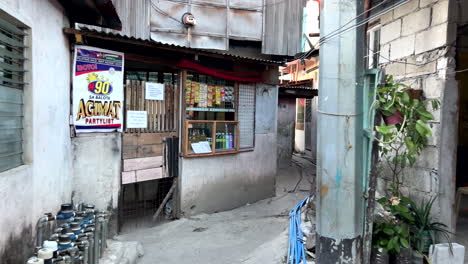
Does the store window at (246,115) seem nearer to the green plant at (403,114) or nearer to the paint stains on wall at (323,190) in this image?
the green plant at (403,114)

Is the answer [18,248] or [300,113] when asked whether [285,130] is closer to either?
[300,113]

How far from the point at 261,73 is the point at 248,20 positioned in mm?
1578

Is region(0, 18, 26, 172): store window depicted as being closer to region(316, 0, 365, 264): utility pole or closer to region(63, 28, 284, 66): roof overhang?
region(63, 28, 284, 66): roof overhang

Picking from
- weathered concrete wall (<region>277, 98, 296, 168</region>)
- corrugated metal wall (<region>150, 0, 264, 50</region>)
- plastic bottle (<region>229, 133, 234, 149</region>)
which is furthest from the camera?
weathered concrete wall (<region>277, 98, 296, 168</region>)

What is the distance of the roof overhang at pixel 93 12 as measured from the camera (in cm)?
518

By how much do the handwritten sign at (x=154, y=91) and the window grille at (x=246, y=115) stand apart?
8.47 ft

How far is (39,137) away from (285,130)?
11.2m

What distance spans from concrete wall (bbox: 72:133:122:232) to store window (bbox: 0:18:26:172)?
7.07 ft

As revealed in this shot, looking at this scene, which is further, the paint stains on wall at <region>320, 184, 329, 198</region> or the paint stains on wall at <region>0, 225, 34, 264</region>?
the paint stains on wall at <region>320, 184, 329, 198</region>

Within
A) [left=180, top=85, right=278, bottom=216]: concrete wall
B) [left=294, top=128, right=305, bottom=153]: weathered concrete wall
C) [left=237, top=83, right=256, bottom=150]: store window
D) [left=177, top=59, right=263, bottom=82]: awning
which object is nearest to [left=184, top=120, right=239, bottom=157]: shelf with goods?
[left=180, top=85, right=278, bottom=216]: concrete wall

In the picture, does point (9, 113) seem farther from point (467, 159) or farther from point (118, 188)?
point (467, 159)

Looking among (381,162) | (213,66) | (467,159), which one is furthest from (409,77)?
(213,66)

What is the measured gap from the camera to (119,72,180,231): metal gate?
711 cm

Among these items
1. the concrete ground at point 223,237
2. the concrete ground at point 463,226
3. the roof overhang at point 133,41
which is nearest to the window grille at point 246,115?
the roof overhang at point 133,41
